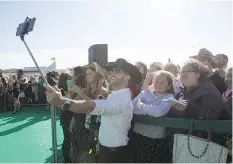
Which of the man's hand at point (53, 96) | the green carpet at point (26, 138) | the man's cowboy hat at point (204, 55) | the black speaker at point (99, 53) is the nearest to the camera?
the man's hand at point (53, 96)

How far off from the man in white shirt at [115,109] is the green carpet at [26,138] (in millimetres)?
2924

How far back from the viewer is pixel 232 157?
5.59ft

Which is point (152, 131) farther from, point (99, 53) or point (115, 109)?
point (99, 53)

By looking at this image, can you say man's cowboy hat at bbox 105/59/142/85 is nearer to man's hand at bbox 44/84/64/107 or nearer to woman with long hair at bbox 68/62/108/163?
man's hand at bbox 44/84/64/107

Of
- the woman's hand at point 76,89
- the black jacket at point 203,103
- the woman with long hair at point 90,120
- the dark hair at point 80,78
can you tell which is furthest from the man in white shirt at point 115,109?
the dark hair at point 80,78

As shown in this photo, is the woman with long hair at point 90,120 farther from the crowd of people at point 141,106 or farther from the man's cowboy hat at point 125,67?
the man's cowboy hat at point 125,67

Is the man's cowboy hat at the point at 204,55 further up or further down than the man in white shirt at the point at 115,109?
further up

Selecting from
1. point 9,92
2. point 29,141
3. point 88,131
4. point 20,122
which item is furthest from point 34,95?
point 88,131

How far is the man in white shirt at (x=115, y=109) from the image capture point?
203cm

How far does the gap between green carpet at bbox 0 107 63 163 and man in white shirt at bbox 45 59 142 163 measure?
9.59 feet

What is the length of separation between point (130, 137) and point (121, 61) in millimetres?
704

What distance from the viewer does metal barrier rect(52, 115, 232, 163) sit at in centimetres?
180

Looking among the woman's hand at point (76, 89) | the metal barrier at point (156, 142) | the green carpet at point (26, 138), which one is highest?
the woman's hand at point (76, 89)

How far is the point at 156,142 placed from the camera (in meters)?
2.39
